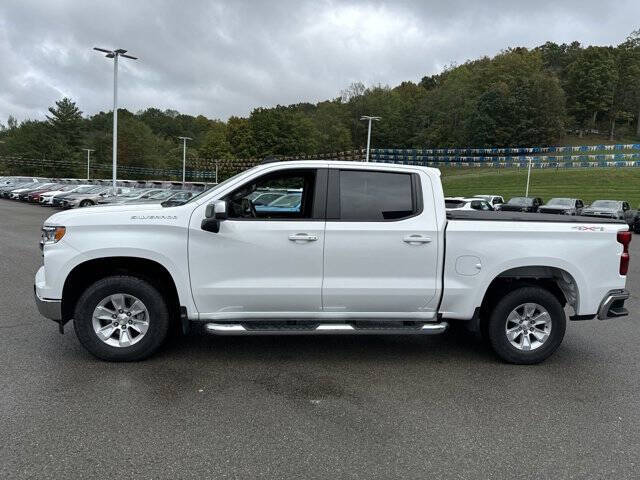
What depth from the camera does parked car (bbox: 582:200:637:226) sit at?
24.9m

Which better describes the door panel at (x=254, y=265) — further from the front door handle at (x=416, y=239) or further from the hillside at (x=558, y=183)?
the hillside at (x=558, y=183)

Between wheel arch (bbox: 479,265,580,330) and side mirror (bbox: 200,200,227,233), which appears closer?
side mirror (bbox: 200,200,227,233)

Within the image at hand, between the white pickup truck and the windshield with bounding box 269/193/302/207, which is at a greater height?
the windshield with bounding box 269/193/302/207

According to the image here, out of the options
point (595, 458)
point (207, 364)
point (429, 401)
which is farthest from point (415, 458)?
point (207, 364)

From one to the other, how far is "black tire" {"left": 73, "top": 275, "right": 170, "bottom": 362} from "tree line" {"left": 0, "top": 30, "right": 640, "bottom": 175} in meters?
86.4

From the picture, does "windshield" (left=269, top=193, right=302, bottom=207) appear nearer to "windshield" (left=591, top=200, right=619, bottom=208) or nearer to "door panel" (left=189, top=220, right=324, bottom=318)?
"door panel" (left=189, top=220, right=324, bottom=318)

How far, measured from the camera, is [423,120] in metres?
105

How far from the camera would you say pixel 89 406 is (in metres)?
3.88

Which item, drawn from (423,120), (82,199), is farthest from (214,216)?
(423,120)

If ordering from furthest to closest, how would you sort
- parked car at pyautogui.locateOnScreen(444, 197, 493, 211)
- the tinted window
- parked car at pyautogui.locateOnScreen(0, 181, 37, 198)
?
parked car at pyautogui.locateOnScreen(0, 181, 37, 198), parked car at pyautogui.locateOnScreen(444, 197, 493, 211), the tinted window

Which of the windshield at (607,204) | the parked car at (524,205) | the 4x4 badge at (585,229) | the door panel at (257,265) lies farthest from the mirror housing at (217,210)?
the parked car at (524,205)

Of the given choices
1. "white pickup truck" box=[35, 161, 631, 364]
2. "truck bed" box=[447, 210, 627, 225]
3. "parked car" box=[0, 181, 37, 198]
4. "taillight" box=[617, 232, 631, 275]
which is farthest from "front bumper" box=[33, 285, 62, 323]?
"parked car" box=[0, 181, 37, 198]

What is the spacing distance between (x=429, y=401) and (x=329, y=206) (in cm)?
195

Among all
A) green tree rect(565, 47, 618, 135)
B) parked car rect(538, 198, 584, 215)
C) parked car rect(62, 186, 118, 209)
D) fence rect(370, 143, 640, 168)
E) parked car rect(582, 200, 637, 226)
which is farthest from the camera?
green tree rect(565, 47, 618, 135)
